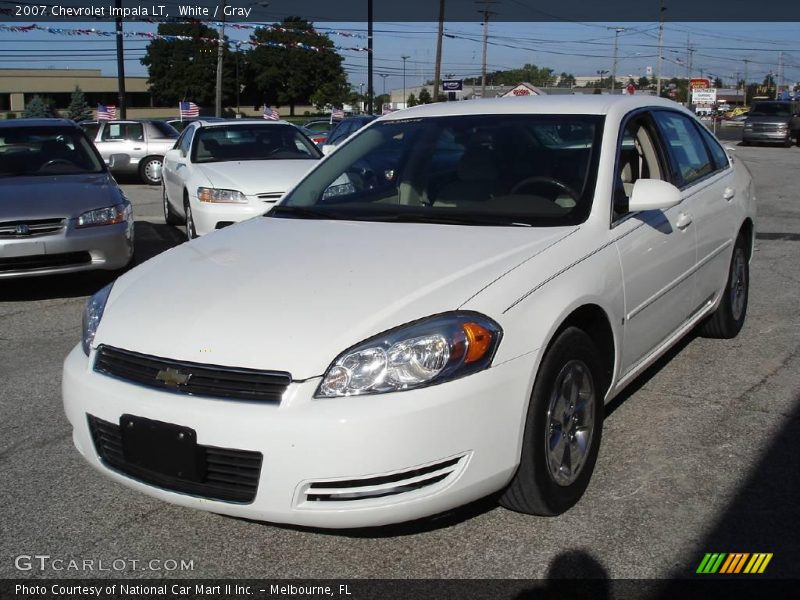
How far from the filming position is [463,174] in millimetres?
4113

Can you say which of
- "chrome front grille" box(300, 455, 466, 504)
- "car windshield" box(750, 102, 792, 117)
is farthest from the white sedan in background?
"car windshield" box(750, 102, 792, 117)

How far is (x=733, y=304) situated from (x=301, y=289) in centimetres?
347

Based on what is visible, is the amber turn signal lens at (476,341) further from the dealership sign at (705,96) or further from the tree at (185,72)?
A: the tree at (185,72)

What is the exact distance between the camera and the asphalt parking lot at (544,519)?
2957mm

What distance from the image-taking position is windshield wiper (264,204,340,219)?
161 inches

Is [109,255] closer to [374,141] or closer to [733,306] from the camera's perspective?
[374,141]

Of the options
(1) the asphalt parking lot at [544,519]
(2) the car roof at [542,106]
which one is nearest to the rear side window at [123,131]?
(1) the asphalt parking lot at [544,519]

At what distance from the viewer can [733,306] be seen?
5.50 metres

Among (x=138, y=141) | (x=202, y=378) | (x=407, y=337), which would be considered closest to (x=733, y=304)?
(x=407, y=337)

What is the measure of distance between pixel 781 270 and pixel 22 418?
22.1 feet

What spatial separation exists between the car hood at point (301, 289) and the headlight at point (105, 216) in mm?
3837

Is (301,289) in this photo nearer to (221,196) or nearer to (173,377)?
(173,377)

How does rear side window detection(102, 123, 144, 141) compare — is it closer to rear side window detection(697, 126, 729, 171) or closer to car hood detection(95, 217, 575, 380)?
rear side window detection(697, 126, 729, 171)

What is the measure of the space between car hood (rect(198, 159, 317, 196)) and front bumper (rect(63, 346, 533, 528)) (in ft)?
20.1
